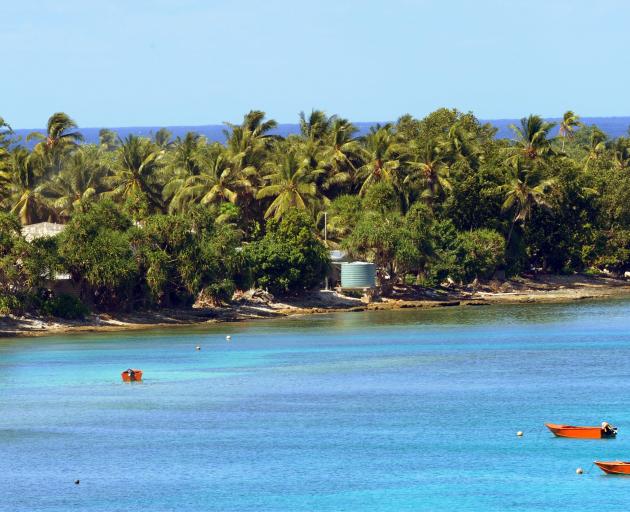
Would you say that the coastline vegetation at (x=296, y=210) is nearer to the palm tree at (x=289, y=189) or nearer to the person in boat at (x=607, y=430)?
the palm tree at (x=289, y=189)

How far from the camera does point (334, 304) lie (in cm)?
11444

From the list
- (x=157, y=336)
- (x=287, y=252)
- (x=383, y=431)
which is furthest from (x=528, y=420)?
(x=287, y=252)

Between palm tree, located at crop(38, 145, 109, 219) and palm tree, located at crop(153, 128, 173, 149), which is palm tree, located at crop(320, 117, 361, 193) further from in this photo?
palm tree, located at crop(153, 128, 173, 149)

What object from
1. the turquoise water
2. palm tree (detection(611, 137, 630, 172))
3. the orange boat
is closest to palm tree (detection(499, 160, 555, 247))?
the turquoise water

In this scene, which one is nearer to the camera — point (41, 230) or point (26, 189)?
point (41, 230)

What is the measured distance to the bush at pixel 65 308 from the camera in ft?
322

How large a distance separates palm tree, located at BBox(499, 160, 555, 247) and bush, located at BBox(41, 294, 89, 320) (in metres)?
43.7

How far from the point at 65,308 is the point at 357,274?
2648 cm

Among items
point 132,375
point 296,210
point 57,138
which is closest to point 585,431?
point 132,375

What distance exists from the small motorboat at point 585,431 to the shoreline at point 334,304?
4764 cm

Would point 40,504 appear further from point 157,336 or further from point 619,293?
point 619,293

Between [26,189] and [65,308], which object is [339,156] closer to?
[26,189]

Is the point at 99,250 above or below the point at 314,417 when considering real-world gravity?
above

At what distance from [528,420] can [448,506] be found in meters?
16.4
